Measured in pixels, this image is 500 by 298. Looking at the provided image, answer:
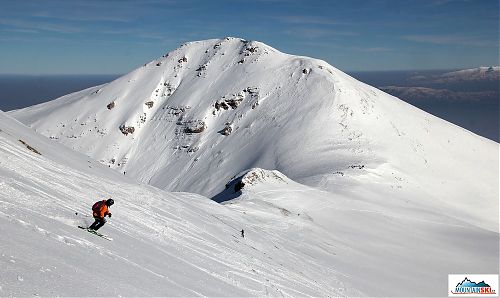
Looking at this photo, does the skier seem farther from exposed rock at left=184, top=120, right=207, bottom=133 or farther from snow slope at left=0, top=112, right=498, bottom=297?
exposed rock at left=184, top=120, right=207, bottom=133

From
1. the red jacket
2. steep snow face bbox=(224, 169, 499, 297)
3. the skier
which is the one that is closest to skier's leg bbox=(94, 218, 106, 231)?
the skier

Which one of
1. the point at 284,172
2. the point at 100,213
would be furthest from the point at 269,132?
the point at 100,213

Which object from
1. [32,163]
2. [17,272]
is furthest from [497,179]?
[17,272]

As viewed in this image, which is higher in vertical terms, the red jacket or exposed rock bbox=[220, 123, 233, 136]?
exposed rock bbox=[220, 123, 233, 136]

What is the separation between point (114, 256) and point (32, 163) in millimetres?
10691

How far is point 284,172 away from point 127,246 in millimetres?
55324

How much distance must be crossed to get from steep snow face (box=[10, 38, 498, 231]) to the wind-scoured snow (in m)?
0.38

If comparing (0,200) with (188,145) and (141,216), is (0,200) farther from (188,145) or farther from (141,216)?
(188,145)

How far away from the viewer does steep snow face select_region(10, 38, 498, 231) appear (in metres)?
62.3

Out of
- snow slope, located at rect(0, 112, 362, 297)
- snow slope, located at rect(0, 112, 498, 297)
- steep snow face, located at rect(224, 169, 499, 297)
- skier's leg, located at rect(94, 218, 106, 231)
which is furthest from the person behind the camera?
steep snow face, located at rect(224, 169, 499, 297)

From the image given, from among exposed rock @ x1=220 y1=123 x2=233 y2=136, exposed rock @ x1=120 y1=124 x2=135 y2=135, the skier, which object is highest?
exposed rock @ x1=220 y1=123 x2=233 y2=136

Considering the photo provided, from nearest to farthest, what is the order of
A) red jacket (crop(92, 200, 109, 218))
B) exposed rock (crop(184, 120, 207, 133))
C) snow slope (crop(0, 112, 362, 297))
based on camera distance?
snow slope (crop(0, 112, 362, 297))
red jacket (crop(92, 200, 109, 218))
exposed rock (crop(184, 120, 207, 133))

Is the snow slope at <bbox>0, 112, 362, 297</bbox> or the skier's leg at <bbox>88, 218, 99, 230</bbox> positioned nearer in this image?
the snow slope at <bbox>0, 112, 362, 297</bbox>

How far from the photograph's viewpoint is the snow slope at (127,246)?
32.5 ft
